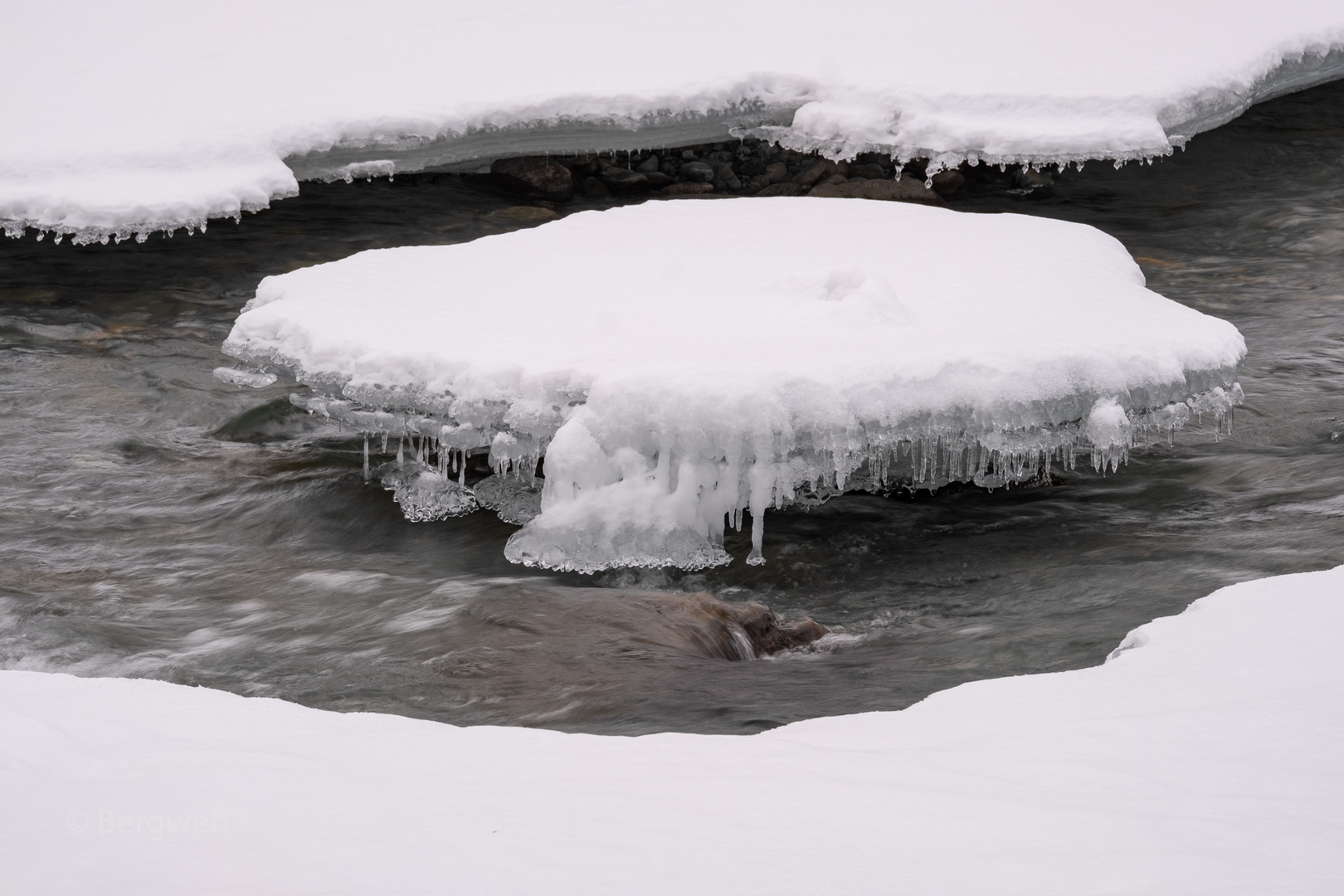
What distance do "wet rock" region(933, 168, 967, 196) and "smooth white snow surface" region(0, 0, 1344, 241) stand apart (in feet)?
3.64

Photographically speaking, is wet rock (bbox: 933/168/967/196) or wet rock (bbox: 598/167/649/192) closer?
wet rock (bbox: 598/167/649/192)

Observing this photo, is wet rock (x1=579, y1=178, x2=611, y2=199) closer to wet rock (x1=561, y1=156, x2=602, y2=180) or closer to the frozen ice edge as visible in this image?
wet rock (x1=561, y1=156, x2=602, y2=180)

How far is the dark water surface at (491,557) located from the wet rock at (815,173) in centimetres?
261

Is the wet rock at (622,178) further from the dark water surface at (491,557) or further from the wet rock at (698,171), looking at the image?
the dark water surface at (491,557)

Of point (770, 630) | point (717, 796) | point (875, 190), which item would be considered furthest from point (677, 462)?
point (875, 190)

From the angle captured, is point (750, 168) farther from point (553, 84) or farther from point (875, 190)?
point (553, 84)

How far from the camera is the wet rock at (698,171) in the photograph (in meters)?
9.40

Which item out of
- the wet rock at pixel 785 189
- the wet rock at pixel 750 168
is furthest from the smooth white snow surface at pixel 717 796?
the wet rock at pixel 750 168

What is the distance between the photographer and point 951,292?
518 cm

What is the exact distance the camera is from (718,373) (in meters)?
4.14

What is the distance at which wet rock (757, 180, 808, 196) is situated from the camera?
921 cm

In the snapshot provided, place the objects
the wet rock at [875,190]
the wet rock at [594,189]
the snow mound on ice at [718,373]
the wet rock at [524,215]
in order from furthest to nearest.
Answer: the wet rock at [594,189] < the wet rock at [875,190] < the wet rock at [524,215] < the snow mound on ice at [718,373]

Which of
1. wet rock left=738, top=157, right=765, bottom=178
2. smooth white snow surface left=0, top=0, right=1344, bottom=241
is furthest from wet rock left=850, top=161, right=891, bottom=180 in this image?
smooth white snow surface left=0, top=0, right=1344, bottom=241

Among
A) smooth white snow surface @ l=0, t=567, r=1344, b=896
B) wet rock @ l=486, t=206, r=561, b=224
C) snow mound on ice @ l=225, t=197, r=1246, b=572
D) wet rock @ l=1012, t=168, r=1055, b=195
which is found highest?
wet rock @ l=1012, t=168, r=1055, b=195
